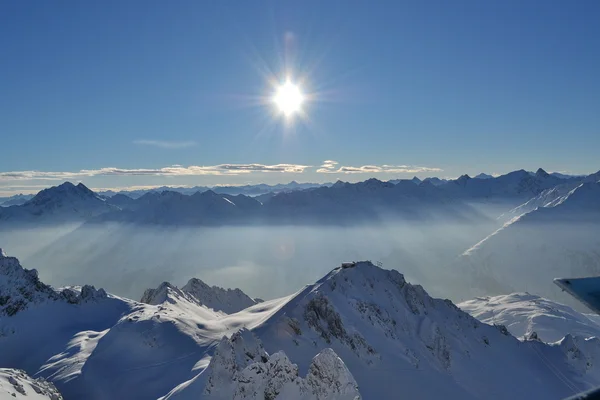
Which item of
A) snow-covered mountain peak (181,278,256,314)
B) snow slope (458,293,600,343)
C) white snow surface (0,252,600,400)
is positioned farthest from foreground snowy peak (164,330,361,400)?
snow slope (458,293,600,343)

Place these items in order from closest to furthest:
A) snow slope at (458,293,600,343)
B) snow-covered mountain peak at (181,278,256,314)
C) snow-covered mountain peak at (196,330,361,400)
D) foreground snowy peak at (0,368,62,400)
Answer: snow-covered mountain peak at (196,330,361,400) < foreground snowy peak at (0,368,62,400) < snow-covered mountain peak at (181,278,256,314) < snow slope at (458,293,600,343)

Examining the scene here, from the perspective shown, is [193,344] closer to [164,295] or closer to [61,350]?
[61,350]

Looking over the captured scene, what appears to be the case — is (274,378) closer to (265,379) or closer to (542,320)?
(265,379)

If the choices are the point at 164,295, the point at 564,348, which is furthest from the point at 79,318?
the point at 564,348

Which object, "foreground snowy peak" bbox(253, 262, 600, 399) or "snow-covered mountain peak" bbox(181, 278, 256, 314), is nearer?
"foreground snowy peak" bbox(253, 262, 600, 399)

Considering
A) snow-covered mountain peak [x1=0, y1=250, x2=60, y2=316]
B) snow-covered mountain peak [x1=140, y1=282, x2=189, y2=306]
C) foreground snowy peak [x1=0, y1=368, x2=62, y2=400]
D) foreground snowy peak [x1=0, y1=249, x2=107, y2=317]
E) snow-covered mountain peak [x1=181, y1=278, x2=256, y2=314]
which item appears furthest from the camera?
snow-covered mountain peak [x1=181, y1=278, x2=256, y2=314]

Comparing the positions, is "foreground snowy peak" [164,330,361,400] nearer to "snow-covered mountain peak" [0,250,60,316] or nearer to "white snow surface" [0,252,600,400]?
"white snow surface" [0,252,600,400]

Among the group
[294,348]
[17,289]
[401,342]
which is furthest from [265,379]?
[17,289]
